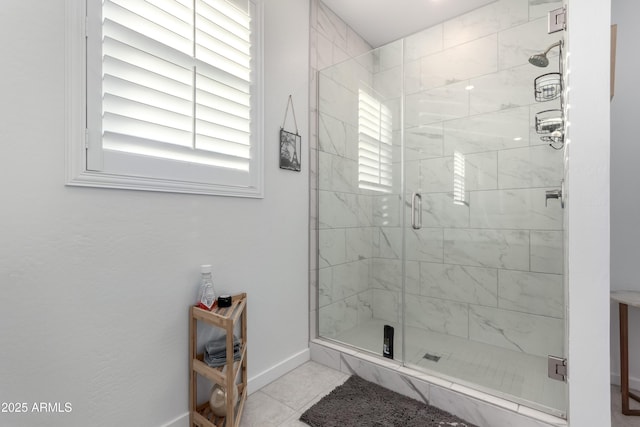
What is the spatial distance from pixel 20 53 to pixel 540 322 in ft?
9.79

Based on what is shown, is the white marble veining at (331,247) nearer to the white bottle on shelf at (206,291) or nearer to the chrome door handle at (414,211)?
the chrome door handle at (414,211)

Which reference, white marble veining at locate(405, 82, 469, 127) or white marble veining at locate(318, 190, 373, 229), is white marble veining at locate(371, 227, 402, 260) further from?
white marble veining at locate(405, 82, 469, 127)

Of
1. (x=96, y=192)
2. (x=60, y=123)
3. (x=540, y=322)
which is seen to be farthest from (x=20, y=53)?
(x=540, y=322)

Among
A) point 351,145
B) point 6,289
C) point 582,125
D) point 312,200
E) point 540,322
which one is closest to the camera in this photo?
point 6,289

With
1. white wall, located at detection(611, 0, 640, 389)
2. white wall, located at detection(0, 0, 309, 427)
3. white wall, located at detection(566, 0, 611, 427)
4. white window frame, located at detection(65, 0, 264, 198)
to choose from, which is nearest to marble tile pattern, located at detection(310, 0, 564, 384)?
white wall, located at detection(611, 0, 640, 389)

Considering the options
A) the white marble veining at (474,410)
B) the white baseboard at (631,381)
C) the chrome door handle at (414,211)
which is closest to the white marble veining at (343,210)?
the chrome door handle at (414,211)

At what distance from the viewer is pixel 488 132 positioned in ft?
7.23

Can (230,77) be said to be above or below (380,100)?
below

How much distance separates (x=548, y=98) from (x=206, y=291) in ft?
7.43

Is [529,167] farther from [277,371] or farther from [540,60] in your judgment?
[277,371]

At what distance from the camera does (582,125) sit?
1.23m

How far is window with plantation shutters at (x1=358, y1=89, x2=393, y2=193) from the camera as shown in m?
2.27

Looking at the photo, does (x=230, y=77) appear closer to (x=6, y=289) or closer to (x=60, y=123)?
(x=60, y=123)

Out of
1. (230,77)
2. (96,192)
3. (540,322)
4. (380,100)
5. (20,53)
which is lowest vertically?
(540,322)
